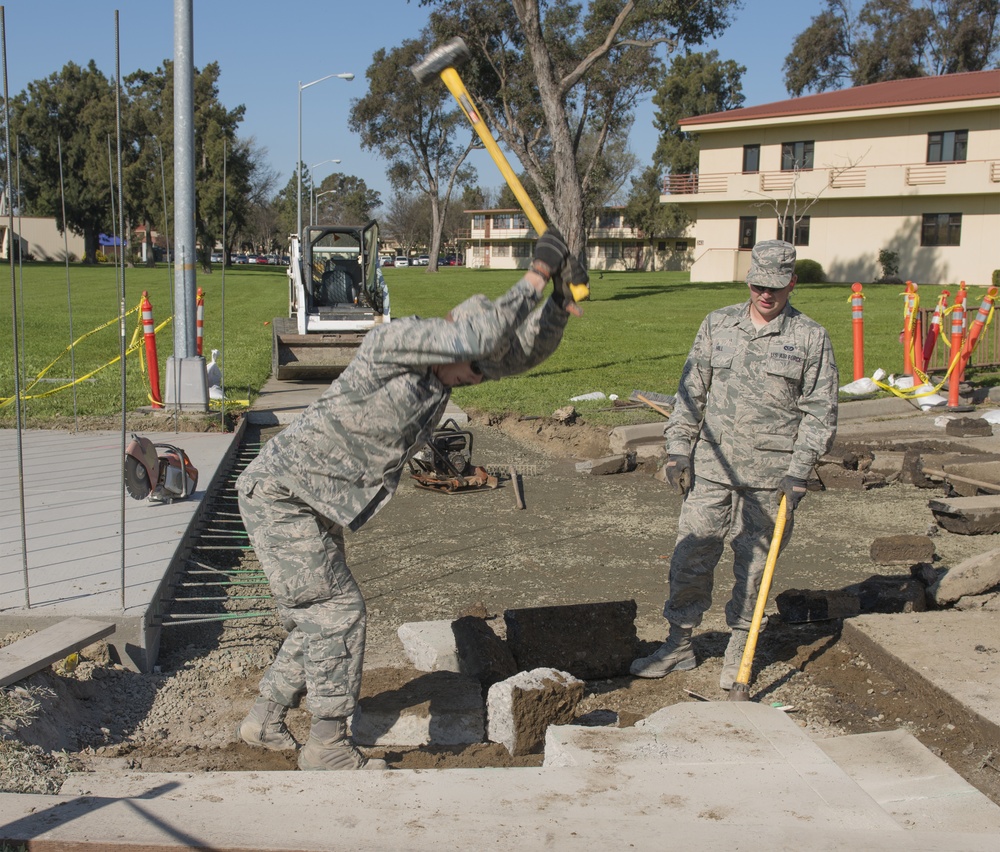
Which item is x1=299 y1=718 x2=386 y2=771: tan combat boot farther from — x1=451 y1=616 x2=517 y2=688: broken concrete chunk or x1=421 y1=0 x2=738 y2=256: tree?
x1=421 y1=0 x2=738 y2=256: tree


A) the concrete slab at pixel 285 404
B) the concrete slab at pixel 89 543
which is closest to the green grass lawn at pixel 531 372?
the concrete slab at pixel 285 404

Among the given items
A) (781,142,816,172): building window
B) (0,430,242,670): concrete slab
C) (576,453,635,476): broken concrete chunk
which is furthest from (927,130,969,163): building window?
(0,430,242,670): concrete slab

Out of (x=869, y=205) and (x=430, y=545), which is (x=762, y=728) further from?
(x=869, y=205)

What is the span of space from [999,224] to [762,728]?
39555mm

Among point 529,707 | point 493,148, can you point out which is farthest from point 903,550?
point 493,148

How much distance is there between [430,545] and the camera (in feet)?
23.8

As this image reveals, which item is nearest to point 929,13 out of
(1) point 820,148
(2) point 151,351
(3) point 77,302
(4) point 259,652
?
(1) point 820,148

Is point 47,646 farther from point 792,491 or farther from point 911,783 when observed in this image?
point 911,783

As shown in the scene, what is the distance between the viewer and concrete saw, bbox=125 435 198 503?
679 cm

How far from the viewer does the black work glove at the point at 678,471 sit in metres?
4.76

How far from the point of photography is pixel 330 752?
3.72 metres

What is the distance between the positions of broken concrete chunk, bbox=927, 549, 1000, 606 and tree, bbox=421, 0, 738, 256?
66.0ft

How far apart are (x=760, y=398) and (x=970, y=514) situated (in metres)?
3.72

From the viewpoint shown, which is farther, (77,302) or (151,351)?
(77,302)
